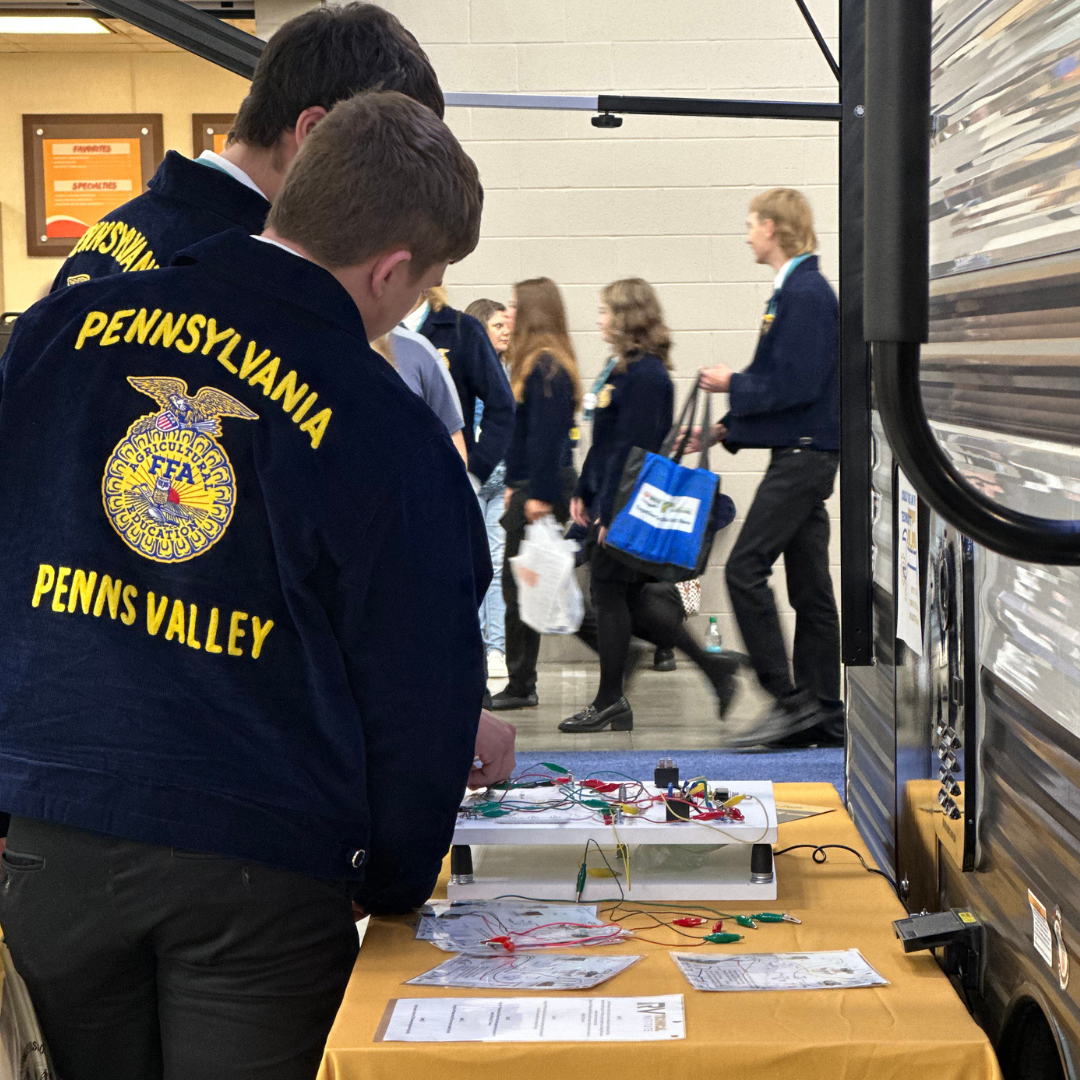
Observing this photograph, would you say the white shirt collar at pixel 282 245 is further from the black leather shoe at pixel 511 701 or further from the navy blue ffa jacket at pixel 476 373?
the black leather shoe at pixel 511 701

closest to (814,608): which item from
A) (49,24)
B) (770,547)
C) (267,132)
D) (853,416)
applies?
(770,547)

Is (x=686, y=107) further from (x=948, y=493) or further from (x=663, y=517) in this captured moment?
(x=948, y=493)

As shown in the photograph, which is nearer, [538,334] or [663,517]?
[663,517]

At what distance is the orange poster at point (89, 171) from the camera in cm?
661

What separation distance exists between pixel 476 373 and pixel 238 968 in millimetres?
3098

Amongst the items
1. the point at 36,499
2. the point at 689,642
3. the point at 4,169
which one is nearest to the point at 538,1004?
the point at 36,499

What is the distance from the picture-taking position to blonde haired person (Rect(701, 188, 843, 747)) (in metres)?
3.79

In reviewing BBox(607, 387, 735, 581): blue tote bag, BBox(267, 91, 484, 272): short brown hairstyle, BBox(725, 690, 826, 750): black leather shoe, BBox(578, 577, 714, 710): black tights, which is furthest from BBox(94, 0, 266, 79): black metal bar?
BBox(725, 690, 826, 750): black leather shoe

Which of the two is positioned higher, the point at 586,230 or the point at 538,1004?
the point at 586,230

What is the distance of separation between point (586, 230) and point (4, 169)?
388 centimetres

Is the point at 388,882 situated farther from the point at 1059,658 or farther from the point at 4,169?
the point at 4,169

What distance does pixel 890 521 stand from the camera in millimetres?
1492

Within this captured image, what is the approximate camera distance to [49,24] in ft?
20.5

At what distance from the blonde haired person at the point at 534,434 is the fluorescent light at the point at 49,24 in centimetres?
327
